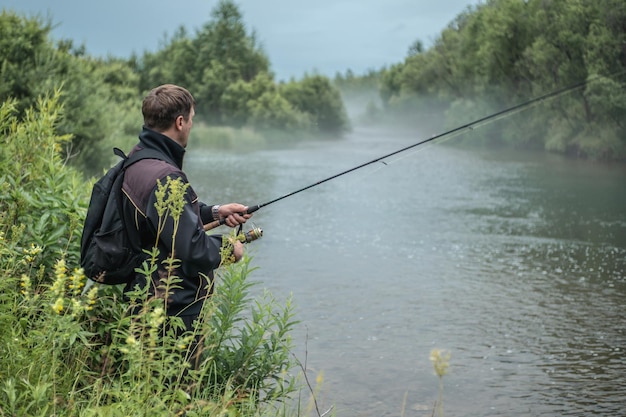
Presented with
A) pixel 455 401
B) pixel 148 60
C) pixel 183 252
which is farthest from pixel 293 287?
pixel 148 60

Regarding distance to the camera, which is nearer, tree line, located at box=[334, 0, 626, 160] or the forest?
the forest

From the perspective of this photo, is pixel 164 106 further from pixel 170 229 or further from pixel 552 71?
pixel 552 71

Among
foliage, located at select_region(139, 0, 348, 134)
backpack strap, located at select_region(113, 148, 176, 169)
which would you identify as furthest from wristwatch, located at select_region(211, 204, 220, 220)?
foliage, located at select_region(139, 0, 348, 134)

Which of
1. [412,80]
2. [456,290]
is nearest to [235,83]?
[412,80]

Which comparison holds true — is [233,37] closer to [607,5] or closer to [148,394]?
[607,5]

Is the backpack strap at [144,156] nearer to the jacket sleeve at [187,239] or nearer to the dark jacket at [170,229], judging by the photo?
the dark jacket at [170,229]

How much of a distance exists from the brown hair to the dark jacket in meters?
0.06

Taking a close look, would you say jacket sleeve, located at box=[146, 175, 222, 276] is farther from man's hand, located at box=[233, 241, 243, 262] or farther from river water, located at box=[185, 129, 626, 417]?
river water, located at box=[185, 129, 626, 417]

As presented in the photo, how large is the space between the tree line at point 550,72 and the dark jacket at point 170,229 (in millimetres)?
21296

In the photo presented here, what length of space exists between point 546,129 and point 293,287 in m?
34.0

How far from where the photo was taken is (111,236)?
3.93 metres

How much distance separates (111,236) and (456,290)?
7846mm

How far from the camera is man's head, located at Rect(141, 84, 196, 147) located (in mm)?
3959

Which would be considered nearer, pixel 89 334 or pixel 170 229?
pixel 170 229
